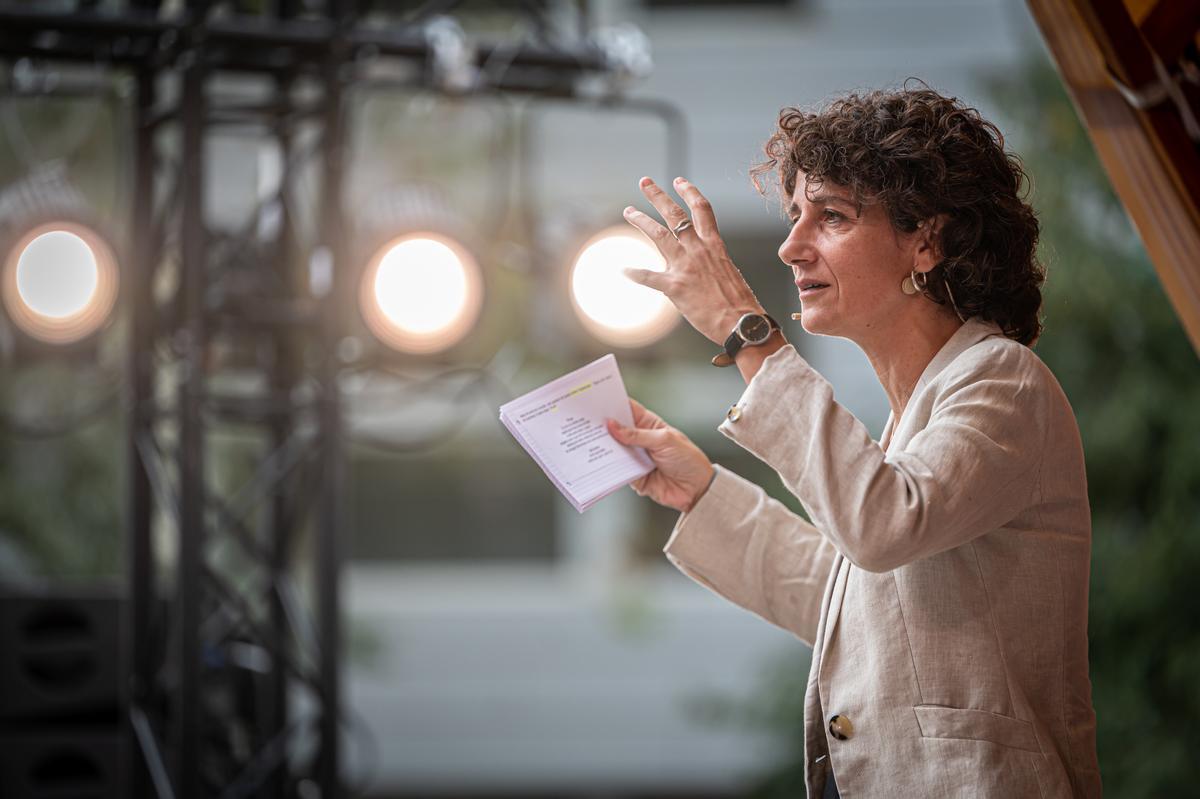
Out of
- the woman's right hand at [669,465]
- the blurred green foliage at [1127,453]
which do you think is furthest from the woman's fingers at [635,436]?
the blurred green foliage at [1127,453]

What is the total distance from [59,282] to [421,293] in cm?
93

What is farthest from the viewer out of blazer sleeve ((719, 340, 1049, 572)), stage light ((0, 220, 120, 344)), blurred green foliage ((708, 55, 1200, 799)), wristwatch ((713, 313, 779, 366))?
blurred green foliage ((708, 55, 1200, 799))

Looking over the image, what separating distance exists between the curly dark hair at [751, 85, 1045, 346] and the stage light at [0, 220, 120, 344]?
246 cm

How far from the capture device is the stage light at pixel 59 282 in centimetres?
323

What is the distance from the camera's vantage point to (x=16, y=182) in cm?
333

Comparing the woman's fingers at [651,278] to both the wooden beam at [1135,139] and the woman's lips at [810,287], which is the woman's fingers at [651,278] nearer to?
the woman's lips at [810,287]

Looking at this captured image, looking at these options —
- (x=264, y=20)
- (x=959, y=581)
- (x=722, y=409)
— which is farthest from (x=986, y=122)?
(x=722, y=409)

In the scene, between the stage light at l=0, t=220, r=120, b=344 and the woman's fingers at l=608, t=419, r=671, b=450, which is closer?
the woman's fingers at l=608, t=419, r=671, b=450

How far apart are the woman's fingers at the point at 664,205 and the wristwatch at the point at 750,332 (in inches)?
5.3

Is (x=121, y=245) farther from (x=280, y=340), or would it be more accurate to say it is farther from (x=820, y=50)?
(x=820, y=50)

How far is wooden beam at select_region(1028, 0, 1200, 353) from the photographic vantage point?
1.50 metres

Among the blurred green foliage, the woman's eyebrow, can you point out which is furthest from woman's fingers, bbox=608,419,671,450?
the blurred green foliage

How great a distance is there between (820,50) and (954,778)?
→ 6.68m

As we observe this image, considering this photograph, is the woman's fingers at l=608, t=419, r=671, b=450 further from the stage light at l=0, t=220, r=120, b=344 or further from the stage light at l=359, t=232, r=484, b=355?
the stage light at l=0, t=220, r=120, b=344
